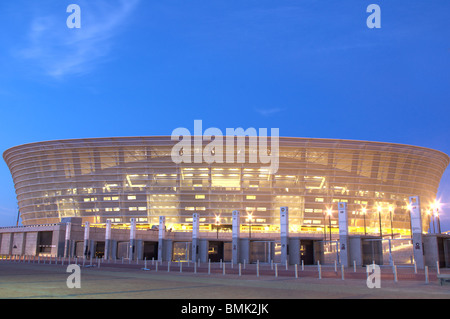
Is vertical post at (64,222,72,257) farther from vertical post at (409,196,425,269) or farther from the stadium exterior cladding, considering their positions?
vertical post at (409,196,425,269)

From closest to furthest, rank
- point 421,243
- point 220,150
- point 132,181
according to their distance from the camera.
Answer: point 421,243 → point 220,150 → point 132,181

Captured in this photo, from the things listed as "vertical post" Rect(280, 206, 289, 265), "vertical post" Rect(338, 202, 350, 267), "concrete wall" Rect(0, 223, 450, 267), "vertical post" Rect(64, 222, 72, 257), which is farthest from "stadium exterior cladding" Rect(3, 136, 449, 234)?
"vertical post" Rect(338, 202, 350, 267)

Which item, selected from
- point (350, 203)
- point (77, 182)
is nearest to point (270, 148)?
point (350, 203)

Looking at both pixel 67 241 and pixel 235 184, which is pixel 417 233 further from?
pixel 235 184

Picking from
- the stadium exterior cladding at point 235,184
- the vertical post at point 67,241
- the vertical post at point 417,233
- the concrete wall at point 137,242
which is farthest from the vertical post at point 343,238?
the stadium exterior cladding at point 235,184

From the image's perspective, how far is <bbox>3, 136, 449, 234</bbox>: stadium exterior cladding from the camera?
10075cm

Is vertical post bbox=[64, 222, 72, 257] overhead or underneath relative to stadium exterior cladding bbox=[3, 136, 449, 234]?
underneath

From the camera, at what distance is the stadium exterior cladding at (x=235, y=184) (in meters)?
101

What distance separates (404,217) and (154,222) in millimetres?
68698

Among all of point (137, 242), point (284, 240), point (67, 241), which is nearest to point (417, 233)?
point (284, 240)

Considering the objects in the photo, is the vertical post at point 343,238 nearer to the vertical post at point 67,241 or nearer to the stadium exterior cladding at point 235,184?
the vertical post at point 67,241

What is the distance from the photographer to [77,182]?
107m

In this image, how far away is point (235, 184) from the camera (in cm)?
10194
